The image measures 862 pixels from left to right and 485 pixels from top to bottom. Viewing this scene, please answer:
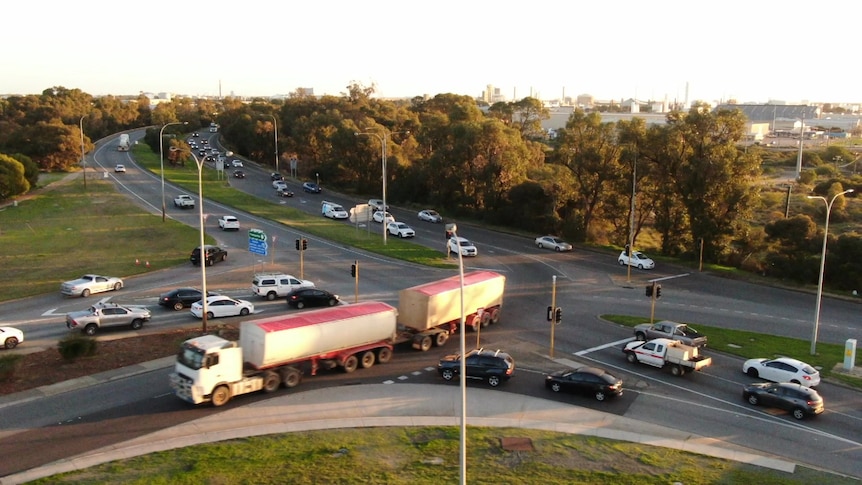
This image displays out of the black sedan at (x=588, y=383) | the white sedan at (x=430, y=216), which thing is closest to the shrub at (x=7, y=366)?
the black sedan at (x=588, y=383)

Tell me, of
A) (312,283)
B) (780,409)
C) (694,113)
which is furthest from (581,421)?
(694,113)

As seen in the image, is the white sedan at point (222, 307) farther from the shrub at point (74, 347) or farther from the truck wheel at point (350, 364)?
the truck wheel at point (350, 364)

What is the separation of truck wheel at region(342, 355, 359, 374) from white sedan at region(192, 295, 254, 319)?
10.9 metres

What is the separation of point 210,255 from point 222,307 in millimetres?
14021

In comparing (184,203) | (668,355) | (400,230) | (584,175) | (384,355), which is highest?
(584,175)

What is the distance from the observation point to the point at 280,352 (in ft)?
82.6

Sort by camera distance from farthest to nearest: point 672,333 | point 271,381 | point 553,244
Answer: point 553,244 → point 672,333 → point 271,381

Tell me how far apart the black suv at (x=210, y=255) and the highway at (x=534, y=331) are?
2.55 ft

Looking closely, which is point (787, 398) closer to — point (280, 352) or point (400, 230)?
point (280, 352)

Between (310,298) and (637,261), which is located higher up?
(310,298)

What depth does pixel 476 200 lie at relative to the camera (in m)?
73.1

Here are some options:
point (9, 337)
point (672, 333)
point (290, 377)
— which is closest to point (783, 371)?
point (672, 333)

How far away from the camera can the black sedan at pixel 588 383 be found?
998 inches

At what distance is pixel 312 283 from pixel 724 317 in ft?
81.7
